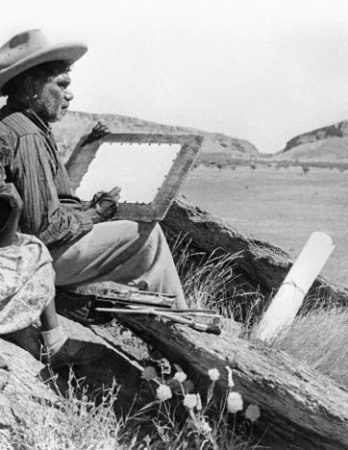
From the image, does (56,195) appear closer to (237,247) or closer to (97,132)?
(97,132)

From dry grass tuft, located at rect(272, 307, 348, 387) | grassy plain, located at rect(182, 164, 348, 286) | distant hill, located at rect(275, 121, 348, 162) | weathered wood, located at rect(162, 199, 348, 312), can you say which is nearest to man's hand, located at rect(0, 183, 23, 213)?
dry grass tuft, located at rect(272, 307, 348, 387)

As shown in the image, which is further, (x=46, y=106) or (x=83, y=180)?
(x=83, y=180)

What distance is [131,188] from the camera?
6.64 m

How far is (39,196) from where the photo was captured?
591cm

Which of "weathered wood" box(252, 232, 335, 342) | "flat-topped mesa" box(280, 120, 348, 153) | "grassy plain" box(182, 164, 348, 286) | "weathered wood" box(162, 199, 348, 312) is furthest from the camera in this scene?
"flat-topped mesa" box(280, 120, 348, 153)

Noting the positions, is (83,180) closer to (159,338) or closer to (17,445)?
(159,338)

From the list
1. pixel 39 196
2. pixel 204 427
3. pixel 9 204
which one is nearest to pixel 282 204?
pixel 39 196

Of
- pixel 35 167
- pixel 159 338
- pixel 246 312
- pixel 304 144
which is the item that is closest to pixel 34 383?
pixel 159 338

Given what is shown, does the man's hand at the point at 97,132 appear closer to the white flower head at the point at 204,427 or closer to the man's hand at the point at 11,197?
the man's hand at the point at 11,197

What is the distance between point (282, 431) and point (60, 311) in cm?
157

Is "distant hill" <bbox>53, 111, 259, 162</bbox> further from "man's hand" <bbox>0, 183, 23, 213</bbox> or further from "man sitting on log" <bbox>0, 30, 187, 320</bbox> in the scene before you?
"man's hand" <bbox>0, 183, 23, 213</bbox>

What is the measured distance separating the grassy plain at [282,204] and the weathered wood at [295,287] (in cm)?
353

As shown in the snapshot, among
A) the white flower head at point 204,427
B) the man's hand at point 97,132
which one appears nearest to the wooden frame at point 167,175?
the man's hand at point 97,132

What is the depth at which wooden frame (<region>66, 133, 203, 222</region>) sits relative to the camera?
6.32 meters
